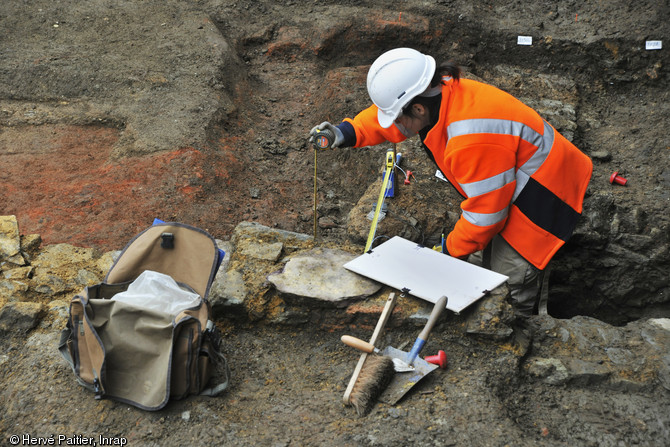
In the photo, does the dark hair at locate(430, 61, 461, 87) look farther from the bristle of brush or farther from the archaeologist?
the bristle of brush

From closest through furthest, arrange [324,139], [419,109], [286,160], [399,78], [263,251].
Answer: [399,78] < [419,109] < [263,251] < [324,139] < [286,160]

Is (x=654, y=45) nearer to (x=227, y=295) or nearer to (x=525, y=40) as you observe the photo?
(x=525, y=40)

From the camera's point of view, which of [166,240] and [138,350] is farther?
[166,240]

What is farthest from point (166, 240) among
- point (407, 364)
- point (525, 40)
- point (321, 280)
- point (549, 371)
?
point (525, 40)

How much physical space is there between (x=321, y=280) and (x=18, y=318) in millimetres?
1713

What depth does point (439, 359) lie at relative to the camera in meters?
2.77

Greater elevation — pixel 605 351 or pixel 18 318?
pixel 605 351

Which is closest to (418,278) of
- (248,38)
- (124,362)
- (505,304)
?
(505,304)

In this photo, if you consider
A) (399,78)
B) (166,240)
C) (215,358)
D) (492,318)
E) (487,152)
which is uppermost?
(399,78)

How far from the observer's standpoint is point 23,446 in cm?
240

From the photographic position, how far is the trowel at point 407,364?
2.64m

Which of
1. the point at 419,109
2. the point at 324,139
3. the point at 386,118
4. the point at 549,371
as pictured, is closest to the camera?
the point at 549,371

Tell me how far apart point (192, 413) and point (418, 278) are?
1379 millimetres

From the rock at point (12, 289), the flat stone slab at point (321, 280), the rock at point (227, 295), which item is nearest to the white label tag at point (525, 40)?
the flat stone slab at point (321, 280)
